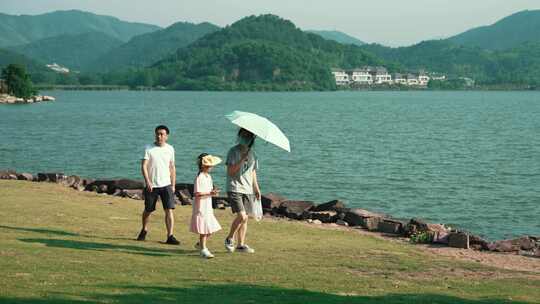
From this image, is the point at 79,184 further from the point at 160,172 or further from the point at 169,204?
the point at 160,172

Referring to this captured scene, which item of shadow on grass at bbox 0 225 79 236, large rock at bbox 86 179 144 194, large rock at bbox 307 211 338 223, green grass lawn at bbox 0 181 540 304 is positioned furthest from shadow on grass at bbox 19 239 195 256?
large rock at bbox 86 179 144 194

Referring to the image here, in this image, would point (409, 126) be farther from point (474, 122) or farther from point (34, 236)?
point (34, 236)

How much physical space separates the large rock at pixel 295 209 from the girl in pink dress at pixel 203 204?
31.7 ft

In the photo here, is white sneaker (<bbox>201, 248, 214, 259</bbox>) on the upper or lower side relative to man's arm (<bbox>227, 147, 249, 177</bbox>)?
lower

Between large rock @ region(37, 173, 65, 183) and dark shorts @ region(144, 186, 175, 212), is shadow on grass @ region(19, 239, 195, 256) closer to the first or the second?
dark shorts @ region(144, 186, 175, 212)

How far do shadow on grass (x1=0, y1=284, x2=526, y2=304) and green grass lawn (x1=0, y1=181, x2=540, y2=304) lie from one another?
0.01 metres

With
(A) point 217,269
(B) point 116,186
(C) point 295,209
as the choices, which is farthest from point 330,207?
(A) point 217,269

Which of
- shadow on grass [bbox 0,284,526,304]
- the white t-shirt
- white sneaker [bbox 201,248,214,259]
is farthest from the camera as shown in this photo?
the white t-shirt

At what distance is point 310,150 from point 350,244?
3982 centimetres

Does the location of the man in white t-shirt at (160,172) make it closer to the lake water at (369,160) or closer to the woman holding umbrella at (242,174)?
→ the woman holding umbrella at (242,174)

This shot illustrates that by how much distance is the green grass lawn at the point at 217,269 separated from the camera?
10.3 metres

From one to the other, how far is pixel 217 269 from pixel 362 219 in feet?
31.1

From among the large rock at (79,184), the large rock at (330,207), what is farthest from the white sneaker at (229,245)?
the large rock at (79,184)

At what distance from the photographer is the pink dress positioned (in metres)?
13.5
